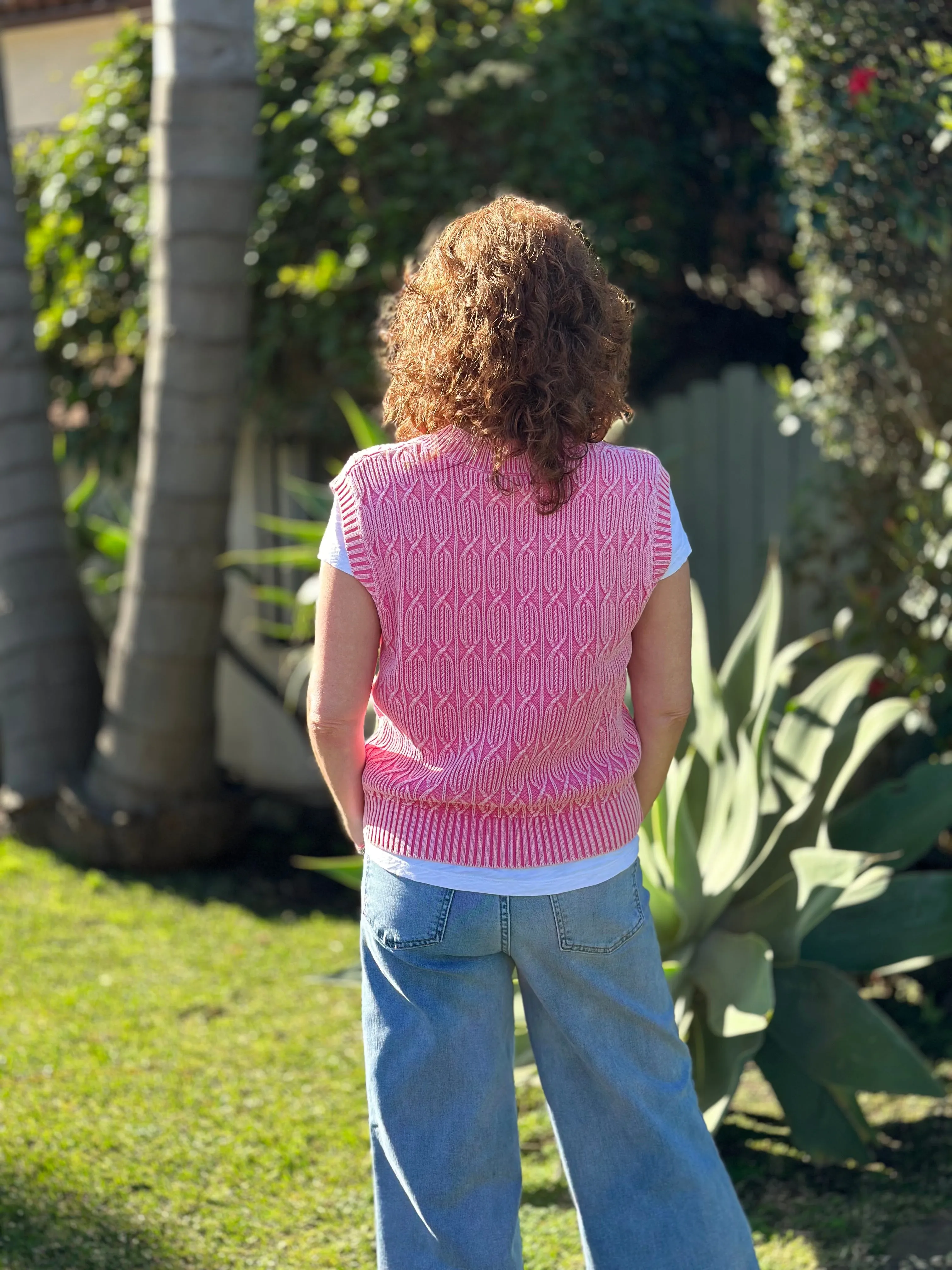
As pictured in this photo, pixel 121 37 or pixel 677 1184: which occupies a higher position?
pixel 121 37

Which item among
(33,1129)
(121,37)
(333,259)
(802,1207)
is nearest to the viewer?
(802,1207)

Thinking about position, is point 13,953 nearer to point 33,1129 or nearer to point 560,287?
point 33,1129

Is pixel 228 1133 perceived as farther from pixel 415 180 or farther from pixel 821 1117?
pixel 415 180

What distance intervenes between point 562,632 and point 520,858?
356mm

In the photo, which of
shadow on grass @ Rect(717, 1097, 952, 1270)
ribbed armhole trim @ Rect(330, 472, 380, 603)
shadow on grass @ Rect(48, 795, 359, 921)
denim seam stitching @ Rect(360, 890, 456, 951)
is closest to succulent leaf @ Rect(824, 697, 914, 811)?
shadow on grass @ Rect(717, 1097, 952, 1270)

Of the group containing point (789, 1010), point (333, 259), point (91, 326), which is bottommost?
point (789, 1010)

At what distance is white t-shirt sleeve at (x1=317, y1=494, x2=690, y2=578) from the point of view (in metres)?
1.98

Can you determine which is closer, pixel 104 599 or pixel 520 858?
pixel 520 858

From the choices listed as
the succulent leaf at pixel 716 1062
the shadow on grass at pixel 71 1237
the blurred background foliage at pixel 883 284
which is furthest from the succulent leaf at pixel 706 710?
the shadow on grass at pixel 71 1237

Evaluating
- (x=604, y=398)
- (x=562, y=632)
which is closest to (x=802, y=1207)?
(x=562, y=632)

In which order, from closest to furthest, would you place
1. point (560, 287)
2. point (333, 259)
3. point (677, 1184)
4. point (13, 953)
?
1. point (560, 287)
2. point (677, 1184)
3. point (13, 953)
4. point (333, 259)

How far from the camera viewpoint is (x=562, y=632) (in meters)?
1.99

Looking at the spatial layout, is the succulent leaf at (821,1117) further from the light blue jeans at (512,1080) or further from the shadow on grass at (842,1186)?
the light blue jeans at (512,1080)

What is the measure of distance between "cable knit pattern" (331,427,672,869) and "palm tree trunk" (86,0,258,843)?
10.9ft
